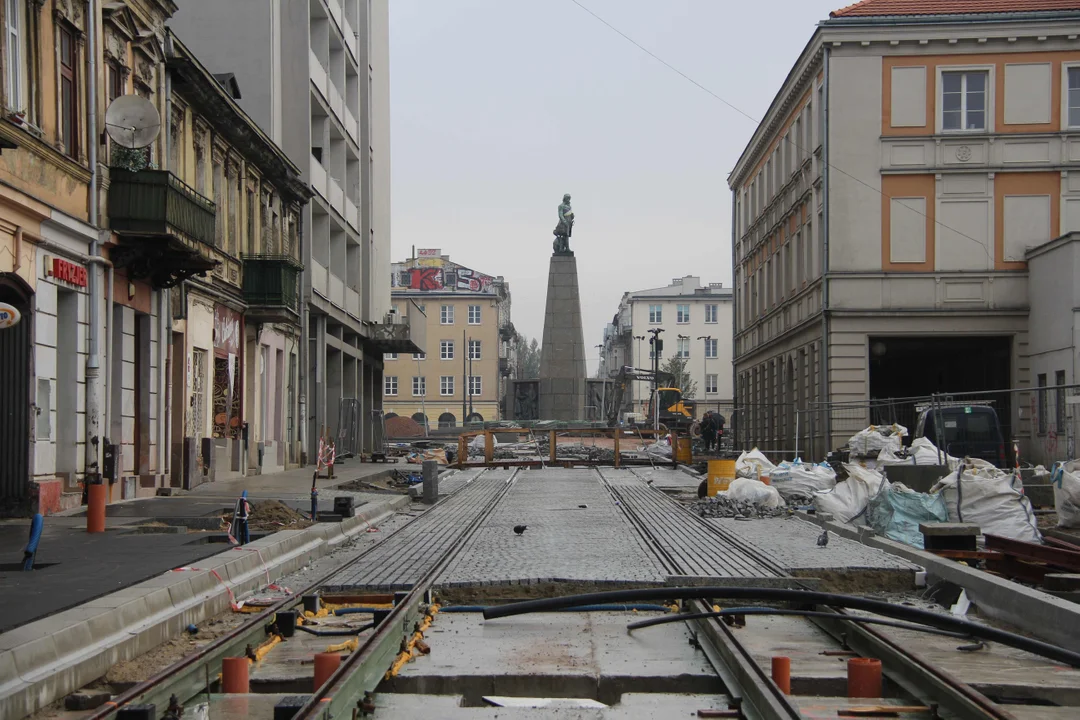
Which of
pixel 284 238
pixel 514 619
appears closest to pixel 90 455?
pixel 514 619

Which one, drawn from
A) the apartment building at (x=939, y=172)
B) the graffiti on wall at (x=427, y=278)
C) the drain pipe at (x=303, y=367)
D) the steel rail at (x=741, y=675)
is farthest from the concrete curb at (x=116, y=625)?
the graffiti on wall at (x=427, y=278)

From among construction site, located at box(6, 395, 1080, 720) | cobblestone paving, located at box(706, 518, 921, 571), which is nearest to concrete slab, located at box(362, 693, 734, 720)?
construction site, located at box(6, 395, 1080, 720)

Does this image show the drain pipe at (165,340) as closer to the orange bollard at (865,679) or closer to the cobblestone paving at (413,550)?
the cobblestone paving at (413,550)

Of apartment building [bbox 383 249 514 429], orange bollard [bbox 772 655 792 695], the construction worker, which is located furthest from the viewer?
apartment building [bbox 383 249 514 429]

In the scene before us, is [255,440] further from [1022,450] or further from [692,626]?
[692,626]

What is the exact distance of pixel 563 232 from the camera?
161 ft

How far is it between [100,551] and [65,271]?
6129 mm

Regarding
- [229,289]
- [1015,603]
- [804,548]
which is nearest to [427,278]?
[229,289]

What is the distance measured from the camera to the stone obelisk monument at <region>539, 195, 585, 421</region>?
46344 millimetres

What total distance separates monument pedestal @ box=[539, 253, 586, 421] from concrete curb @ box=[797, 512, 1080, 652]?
35054mm

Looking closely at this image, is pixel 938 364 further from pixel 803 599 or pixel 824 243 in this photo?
pixel 803 599

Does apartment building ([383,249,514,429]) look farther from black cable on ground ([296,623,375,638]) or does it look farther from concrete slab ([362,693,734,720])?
concrete slab ([362,693,734,720])

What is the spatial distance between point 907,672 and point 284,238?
2694 cm

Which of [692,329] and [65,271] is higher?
[692,329]
